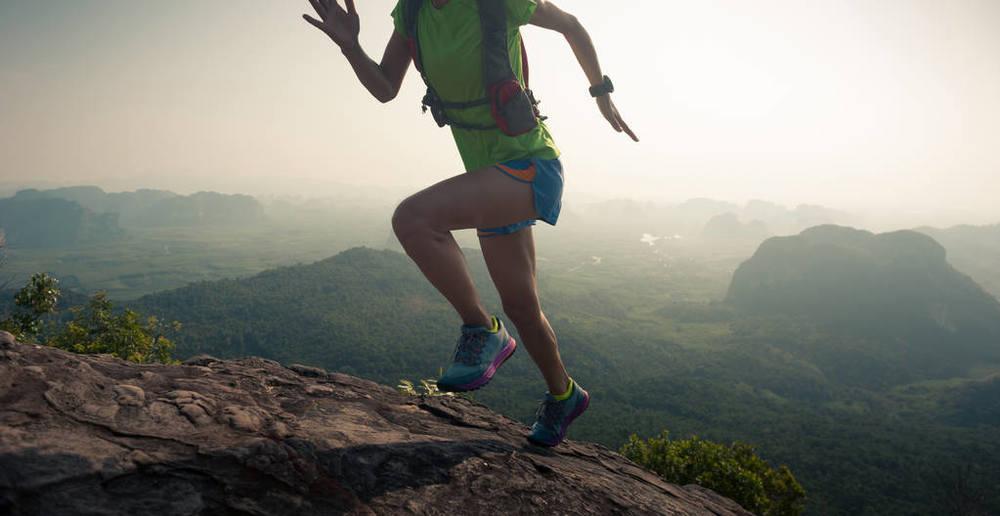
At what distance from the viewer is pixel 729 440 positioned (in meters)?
67.7

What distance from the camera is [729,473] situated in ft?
56.6

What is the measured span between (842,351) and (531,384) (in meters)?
97.1

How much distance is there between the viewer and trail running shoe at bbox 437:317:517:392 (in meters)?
2.89

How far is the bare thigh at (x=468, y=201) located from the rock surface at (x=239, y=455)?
5.02 ft

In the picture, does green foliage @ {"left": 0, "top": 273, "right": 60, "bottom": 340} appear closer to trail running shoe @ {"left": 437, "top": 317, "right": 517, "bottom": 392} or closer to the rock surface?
the rock surface

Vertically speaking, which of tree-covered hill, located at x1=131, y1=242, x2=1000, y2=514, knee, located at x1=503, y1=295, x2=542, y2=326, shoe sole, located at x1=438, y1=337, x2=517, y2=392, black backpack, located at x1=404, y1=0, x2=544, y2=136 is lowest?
tree-covered hill, located at x1=131, y1=242, x2=1000, y2=514

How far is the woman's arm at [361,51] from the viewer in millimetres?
2895

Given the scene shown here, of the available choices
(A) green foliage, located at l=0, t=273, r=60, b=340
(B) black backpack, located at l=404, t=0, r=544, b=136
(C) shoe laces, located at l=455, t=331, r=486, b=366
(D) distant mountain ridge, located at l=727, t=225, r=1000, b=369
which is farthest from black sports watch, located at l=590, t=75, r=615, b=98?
(D) distant mountain ridge, located at l=727, t=225, r=1000, b=369

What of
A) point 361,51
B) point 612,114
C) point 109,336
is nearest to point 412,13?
point 361,51

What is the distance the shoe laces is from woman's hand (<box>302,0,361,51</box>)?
6.52 ft

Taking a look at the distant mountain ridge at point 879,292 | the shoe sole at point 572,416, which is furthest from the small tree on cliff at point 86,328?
the distant mountain ridge at point 879,292

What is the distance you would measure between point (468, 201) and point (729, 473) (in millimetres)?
18791

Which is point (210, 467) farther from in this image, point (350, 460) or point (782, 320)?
point (782, 320)

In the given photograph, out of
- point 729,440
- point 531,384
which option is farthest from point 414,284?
point 729,440
